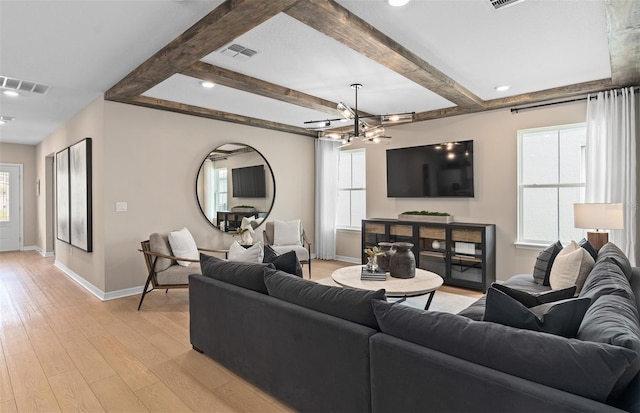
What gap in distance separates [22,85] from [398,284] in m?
4.81

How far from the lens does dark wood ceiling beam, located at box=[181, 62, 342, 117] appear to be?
360cm

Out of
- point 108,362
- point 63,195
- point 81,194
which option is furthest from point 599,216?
point 63,195

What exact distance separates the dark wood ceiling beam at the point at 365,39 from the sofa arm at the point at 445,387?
2064mm

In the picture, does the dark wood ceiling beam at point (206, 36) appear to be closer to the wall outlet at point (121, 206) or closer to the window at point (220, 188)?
the wall outlet at point (121, 206)

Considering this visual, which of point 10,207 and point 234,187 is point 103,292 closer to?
point 234,187

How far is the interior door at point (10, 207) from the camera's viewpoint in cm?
826

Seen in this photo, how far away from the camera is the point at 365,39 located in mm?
2793

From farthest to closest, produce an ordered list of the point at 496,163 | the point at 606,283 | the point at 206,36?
the point at 496,163, the point at 206,36, the point at 606,283

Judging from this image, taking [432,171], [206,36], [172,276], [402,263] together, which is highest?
[206,36]

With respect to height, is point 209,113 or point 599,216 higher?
point 209,113

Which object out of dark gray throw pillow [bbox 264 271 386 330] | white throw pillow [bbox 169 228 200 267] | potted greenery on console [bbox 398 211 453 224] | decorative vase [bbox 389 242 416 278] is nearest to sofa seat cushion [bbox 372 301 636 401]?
dark gray throw pillow [bbox 264 271 386 330]

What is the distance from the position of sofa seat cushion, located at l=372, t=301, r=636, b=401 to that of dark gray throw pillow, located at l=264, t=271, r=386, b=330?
132 mm

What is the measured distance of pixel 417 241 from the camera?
18.0 feet

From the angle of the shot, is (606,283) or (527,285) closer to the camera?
(606,283)
